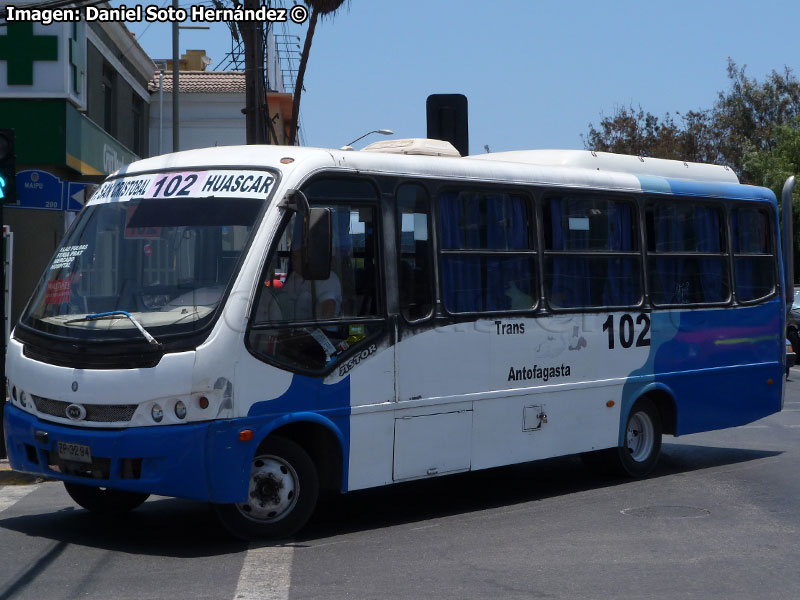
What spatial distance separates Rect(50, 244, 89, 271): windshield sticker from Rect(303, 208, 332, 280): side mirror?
1744 mm

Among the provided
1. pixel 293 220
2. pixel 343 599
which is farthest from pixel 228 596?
pixel 293 220

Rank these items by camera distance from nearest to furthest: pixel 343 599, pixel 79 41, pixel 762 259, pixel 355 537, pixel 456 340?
pixel 343 599, pixel 355 537, pixel 456 340, pixel 762 259, pixel 79 41

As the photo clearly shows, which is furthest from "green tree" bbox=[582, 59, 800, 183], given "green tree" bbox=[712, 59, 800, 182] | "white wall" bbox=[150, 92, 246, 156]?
"white wall" bbox=[150, 92, 246, 156]

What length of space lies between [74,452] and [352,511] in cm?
248

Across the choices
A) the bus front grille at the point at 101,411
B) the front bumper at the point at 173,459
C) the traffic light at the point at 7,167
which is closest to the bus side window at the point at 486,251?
the front bumper at the point at 173,459

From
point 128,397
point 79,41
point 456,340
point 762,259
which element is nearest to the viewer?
point 128,397

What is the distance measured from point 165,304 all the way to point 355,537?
208 cm

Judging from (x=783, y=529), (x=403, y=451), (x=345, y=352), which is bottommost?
(x=783, y=529)

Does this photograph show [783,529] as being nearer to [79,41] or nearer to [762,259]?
[762,259]

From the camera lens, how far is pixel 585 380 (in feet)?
34.4

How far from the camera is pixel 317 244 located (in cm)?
798

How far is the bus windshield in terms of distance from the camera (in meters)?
7.86

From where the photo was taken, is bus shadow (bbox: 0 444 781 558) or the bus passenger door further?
the bus passenger door

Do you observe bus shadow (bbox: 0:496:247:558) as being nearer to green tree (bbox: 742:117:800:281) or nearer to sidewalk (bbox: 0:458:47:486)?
sidewalk (bbox: 0:458:47:486)
